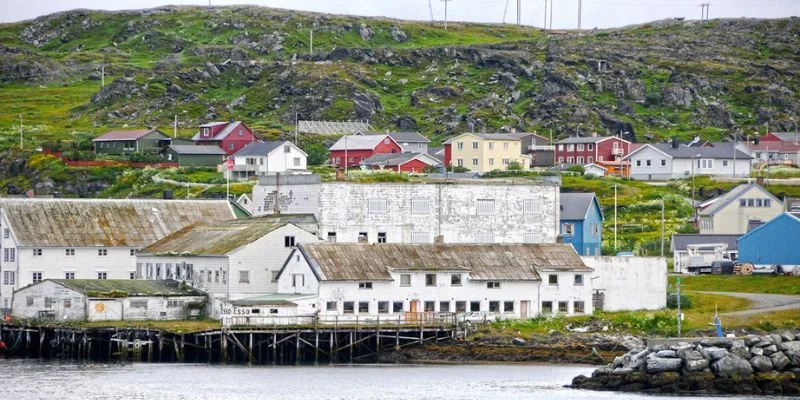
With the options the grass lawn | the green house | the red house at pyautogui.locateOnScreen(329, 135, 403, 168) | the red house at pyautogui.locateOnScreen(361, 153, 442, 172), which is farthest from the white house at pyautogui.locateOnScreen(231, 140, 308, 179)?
the grass lawn

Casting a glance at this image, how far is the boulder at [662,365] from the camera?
69.2 metres

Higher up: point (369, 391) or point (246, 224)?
point (246, 224)

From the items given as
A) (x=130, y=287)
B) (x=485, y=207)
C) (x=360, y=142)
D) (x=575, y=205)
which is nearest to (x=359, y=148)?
(x=360, y=142)

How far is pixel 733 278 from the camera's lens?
342 ft

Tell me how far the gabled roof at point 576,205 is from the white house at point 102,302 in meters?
30.7

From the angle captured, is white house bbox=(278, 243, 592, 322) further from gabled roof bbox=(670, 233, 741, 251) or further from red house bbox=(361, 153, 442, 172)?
red house bbox=(361, 153, 442, 172)

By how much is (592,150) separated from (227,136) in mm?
37489

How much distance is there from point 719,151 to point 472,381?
322 ft

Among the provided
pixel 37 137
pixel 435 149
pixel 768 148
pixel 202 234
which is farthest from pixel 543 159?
pixel 202 234

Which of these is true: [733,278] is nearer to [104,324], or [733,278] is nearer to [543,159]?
[104,324]

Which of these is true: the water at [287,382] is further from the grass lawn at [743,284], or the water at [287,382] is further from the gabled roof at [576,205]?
the gabled roof at [576,205]

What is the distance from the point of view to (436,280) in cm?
8612

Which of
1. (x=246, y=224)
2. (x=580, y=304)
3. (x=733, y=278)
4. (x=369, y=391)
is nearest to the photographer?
(x=369, y=391)

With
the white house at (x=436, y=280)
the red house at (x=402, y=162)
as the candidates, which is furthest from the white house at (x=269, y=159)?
the white house at (x=436, y=280)
